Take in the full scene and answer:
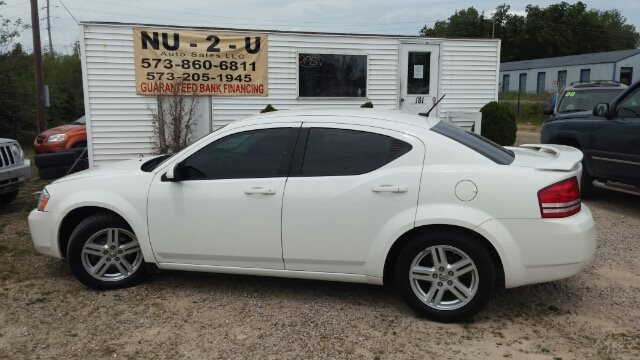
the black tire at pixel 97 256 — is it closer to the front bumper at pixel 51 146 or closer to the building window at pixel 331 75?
the building window at pixel 331 75

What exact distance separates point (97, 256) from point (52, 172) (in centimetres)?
316

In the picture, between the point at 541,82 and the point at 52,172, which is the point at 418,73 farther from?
the point at 541,82

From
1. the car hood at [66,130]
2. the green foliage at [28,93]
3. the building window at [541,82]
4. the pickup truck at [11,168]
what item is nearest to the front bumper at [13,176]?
the pickup truck at [11,168]

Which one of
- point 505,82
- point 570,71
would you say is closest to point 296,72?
point 570,71

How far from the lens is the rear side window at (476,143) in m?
4.19

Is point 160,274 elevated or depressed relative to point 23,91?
depressed

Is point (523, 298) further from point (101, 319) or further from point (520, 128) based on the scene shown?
point (520, 128)

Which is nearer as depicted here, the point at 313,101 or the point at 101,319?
the point at 101,319

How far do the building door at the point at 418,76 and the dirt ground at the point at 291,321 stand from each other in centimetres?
754

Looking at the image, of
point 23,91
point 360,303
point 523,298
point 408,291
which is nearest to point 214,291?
point 360,303

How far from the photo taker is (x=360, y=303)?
178 inches

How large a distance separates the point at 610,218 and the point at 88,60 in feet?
29.8

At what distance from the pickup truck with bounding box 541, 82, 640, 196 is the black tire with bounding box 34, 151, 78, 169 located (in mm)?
6987

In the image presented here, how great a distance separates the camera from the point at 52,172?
293 inches
